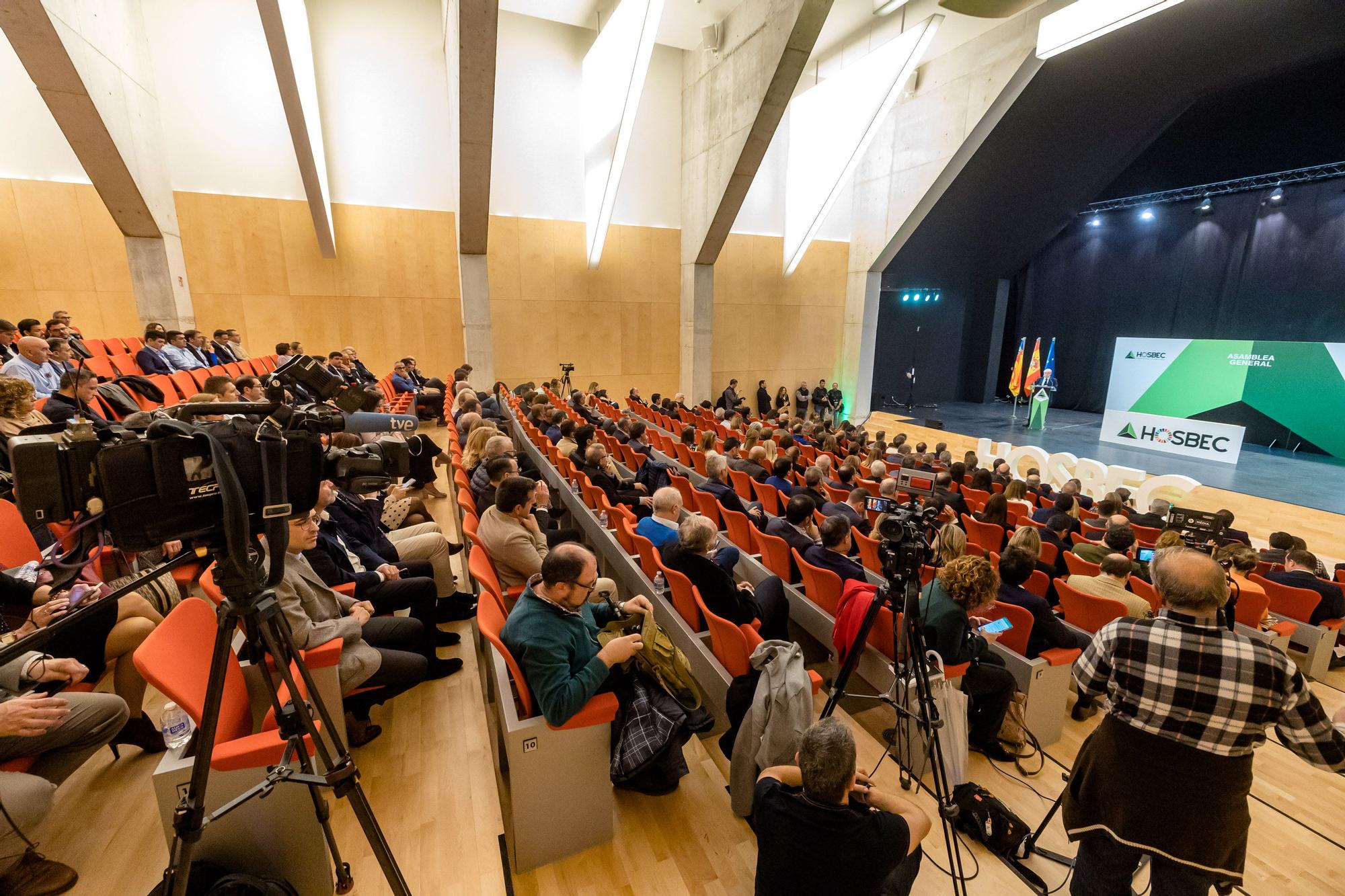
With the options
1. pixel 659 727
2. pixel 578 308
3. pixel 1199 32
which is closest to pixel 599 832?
pixel 659 727

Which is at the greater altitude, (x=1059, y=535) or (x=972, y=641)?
(x=972, y=641)

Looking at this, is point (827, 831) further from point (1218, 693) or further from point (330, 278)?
point (330, 278)

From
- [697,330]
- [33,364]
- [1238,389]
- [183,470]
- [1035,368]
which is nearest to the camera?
[183,470]

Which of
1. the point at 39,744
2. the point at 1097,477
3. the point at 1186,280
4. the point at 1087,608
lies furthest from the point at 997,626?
the point at 1186,280

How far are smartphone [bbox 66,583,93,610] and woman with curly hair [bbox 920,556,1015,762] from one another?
301 cm

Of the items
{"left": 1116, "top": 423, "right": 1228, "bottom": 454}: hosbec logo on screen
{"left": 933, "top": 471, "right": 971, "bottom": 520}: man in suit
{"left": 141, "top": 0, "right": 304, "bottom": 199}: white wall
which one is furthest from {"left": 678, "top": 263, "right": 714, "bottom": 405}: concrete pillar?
{"left": 1116, "top": 423, "right": 1228, "bottom": 454}: hosbec logo on screen

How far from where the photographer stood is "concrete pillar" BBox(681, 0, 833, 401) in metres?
7.98

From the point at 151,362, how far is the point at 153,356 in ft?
0.20

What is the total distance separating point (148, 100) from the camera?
8000 millimetres

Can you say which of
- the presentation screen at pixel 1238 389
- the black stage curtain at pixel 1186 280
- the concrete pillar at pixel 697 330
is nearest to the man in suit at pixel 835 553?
the concrete pillar at pixel 697 330

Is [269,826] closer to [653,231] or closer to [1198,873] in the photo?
[1198,873]

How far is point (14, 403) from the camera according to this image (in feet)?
8.50

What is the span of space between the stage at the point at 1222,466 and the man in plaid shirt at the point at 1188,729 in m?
7.05

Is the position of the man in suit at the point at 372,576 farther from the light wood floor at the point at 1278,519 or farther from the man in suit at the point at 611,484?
the light wood floor at the point at 1278,519
